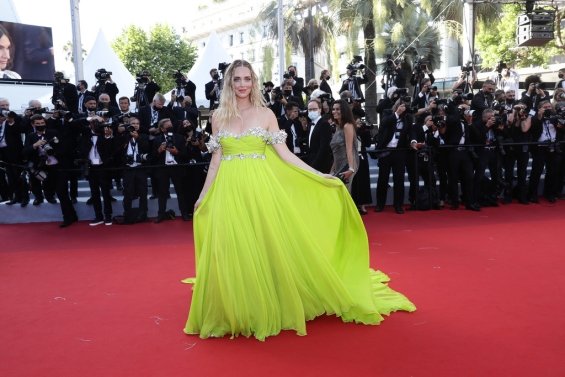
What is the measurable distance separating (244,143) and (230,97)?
0.33 meters

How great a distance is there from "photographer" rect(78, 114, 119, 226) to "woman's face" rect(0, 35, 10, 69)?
14.8 meters

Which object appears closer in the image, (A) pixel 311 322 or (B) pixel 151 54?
(A) pixel 311 322

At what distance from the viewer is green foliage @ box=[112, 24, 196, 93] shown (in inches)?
1526

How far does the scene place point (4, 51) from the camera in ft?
68.8

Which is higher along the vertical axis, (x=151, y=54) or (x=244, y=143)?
(x=151, y=54)

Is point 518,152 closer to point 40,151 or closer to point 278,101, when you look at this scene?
point 278,101

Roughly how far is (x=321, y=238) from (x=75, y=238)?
15.4 feet

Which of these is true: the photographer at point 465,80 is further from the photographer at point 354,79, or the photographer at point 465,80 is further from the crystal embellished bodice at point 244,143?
the crystal embellished bodice at point 244,143

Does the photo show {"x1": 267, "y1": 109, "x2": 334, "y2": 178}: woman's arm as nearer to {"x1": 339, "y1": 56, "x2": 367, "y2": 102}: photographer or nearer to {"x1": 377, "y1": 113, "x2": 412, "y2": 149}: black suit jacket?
{"x1": 377, "y1": 113, "x2": 412, "y2": 149}: black suit jacket

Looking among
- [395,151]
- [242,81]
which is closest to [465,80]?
[395,151]

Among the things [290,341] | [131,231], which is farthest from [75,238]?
[290,341]

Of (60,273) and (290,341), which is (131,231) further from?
(290,341)

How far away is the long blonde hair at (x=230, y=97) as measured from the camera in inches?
149

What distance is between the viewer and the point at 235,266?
3.53m
